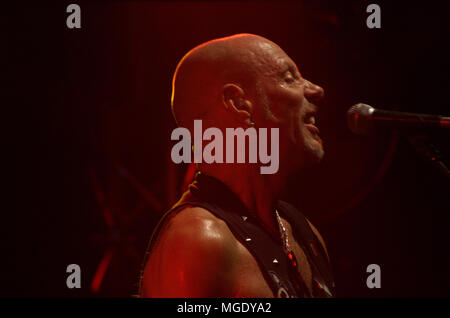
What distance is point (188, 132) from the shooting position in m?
2.06

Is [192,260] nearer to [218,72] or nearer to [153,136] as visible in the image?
[218,72]

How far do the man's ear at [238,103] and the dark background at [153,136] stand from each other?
147 centimetres

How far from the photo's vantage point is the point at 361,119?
6.00 ft

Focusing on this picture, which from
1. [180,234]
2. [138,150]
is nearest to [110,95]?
[138,150]

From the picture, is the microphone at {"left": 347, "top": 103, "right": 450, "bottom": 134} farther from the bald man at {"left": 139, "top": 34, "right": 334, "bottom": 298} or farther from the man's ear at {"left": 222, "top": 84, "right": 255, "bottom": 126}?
the man's ear at {"left": 222, "top": 84, "right": 255, "bottom": 126}

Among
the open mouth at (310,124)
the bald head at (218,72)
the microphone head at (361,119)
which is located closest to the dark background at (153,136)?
the bald head at (218,72)

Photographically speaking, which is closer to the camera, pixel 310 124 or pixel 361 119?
pixel 361 119

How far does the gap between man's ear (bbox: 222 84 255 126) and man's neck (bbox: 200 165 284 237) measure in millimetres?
178

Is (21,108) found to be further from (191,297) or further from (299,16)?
(191,297)

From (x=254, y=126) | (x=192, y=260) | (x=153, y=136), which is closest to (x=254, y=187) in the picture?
(x=254, y=126)

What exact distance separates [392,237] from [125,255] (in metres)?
1.79

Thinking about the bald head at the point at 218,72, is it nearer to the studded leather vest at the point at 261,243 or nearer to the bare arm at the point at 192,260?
the studded leather vest at the point at 261,243

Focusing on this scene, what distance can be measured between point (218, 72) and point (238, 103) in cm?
14

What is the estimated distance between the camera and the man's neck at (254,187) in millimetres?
2000
